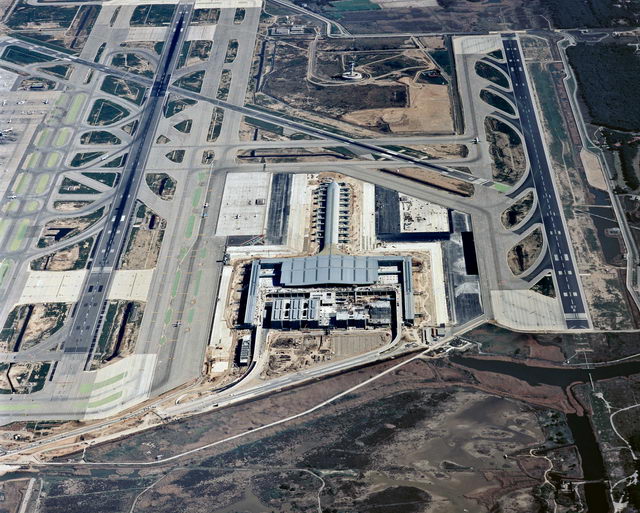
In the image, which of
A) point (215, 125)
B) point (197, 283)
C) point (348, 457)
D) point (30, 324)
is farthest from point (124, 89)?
point (348, 457)

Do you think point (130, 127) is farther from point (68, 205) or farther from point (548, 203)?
point (548, 203)

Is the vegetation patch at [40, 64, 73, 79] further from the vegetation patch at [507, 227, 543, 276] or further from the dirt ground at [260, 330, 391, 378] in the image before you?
the vegetation patch at [507, 227, 543, 276]

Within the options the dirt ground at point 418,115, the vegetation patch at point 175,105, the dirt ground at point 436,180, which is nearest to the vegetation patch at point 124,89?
the vegetation patch at point 175,105

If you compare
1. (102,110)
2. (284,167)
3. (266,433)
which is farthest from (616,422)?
(102,110)

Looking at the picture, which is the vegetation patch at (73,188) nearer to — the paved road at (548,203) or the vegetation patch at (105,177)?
the vegetation patch at (105,177)

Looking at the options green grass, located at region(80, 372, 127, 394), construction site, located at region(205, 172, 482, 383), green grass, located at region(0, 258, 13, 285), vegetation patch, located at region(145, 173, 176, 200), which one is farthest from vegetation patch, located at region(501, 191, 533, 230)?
green grass, located at region(0, 258, 13, 285)

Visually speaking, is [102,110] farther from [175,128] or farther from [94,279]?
[94,279]
